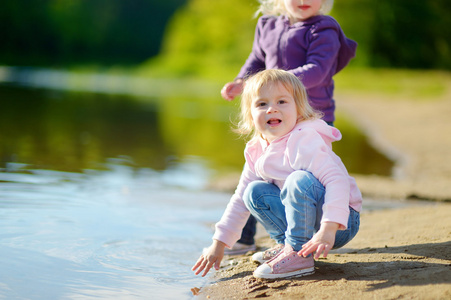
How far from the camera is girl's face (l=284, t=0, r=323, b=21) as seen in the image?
300 centimetres

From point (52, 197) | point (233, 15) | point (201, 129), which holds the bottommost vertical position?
point (52, 197)

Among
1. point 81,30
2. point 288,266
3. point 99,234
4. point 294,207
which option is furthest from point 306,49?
point 81,30

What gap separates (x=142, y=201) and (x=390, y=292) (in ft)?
7.30

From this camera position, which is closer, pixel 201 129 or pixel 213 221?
pixel 213 221

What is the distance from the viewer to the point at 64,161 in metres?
5.35

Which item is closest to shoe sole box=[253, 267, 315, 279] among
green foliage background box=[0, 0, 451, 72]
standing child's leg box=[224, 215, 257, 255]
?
standing child's leg box=[224, 215, 257, 255]

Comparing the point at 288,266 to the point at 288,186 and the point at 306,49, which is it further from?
the point at 306,49

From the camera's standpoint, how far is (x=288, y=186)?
7.43 ft

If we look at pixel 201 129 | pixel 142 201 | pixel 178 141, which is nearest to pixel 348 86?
pixel 201 129

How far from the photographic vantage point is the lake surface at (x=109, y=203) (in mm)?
2402

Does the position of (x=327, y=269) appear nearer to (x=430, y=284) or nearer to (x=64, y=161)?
(x=430, y=284)

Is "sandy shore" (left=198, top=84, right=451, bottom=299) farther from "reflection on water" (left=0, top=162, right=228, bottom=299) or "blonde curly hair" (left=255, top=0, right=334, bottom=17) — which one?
"blonde curly hair" (left=255, top=0, right=334, bottom=17)

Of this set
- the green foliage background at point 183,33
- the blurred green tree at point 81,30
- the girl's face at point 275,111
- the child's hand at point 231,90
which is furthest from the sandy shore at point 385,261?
the blurred green tree at point 81,30

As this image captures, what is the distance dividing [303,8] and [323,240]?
4.44ft
